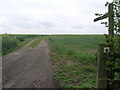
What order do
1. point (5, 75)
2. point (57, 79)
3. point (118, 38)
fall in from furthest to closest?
point (5, 75) < point (57, 79) < point (118, 38)

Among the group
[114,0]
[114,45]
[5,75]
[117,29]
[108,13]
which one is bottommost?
[5,75]

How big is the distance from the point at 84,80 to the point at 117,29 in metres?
3.49

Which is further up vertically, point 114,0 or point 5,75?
point 114,0

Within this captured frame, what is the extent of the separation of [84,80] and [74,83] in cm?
53

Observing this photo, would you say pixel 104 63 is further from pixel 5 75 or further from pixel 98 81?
pixel 5 75

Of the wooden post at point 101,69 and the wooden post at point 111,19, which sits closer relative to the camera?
the wooden post at point 101,69

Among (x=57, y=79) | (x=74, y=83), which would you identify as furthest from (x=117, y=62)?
(x=57, y=79)

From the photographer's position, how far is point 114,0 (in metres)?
4.11

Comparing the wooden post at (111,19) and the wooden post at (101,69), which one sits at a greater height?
the wooden post at (111,19)

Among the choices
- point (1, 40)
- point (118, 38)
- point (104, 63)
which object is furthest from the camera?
point (1, 40)

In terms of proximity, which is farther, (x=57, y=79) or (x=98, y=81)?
(x=57, y=79)

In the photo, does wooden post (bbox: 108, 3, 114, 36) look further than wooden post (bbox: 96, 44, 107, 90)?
Yes

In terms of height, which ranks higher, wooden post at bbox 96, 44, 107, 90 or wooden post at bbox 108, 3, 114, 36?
wooden post at bbox 108, 3, 114, 36

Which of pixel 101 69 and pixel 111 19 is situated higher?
pixel 111 19
